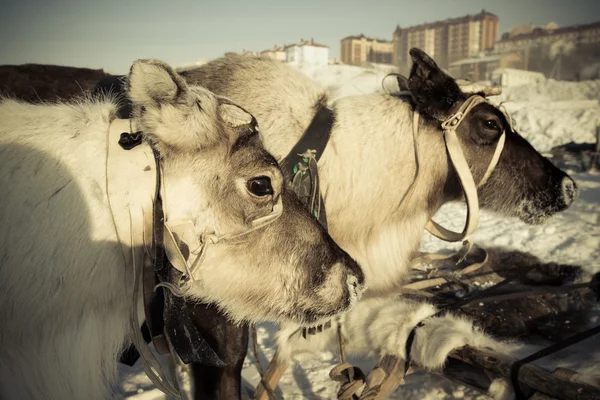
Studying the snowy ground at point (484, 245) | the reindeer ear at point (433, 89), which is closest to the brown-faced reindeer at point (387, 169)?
the reindeer ear at point (433, 89)

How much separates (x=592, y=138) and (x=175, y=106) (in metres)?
19.6

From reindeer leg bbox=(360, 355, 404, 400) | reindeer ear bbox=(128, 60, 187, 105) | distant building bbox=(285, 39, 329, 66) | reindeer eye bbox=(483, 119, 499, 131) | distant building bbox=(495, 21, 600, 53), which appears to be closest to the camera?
reindeer ear bbox=(128, 60, 187, 105)

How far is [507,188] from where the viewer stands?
3.19m

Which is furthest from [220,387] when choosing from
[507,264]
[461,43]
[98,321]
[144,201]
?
[461,43]

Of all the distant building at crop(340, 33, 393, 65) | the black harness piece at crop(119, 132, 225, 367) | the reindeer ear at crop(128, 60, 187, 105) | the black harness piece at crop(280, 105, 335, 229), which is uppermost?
the distant building at crop(340, 33, 393, 65)

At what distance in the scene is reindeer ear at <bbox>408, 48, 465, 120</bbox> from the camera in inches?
113

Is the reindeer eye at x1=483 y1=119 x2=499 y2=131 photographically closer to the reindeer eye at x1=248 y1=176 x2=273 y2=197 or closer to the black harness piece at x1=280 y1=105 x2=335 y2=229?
the black harness piece at x1=280 y1=105 x2=335 y2=229

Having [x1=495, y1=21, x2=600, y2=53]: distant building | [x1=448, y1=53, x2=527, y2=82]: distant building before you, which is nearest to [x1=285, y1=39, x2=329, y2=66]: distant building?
[x1=448, y1=53, x2=527, y2=82]: distant building

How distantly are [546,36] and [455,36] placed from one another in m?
24.4

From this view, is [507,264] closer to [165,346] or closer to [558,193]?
[558,193]

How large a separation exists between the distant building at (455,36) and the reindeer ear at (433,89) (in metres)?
79.8

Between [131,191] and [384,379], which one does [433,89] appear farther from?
[131,191]

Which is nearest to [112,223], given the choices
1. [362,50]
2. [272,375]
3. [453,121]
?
[272,375]

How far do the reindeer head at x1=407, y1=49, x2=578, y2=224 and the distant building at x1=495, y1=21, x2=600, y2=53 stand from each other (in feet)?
192
